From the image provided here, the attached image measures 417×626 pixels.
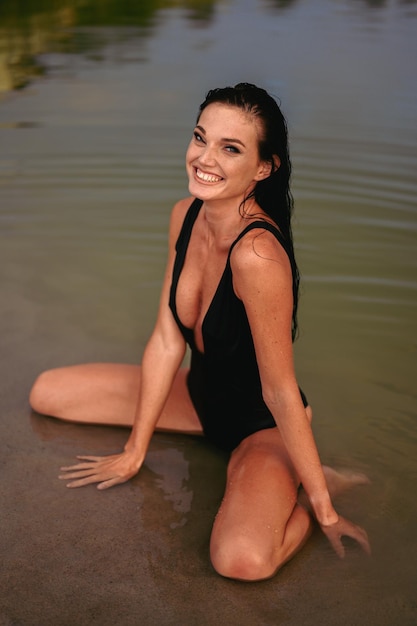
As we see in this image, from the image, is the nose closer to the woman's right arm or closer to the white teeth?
the white teeth

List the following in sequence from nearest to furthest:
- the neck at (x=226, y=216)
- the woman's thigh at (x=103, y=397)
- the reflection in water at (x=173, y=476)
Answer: the neck at (x=226, y=216) → the reflection in water at (x=173, y=476) → the woman's thigh at (x=103, y=397)

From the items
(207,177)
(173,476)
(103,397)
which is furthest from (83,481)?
(207,177)

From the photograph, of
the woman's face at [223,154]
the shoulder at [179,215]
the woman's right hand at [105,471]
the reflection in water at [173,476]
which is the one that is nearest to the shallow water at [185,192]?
the reflection in water at [173,476]

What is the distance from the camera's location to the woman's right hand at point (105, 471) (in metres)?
2.77

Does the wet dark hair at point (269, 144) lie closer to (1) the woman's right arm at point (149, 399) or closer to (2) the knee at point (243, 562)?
(1) the woman's right arm at point (149, 399)

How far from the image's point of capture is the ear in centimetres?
248

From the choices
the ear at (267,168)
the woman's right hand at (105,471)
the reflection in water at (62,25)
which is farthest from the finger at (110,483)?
the reflection in water at (62,25)

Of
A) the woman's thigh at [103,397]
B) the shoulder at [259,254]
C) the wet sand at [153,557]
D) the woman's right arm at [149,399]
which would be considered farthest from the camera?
the woman's thigh at [103,397]

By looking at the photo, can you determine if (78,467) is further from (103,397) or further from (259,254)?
(259,254)

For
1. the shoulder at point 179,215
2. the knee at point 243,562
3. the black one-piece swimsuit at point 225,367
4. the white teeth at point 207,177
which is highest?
the white teeth at point 207,177

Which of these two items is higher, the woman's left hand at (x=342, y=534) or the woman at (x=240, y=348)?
the woman at (x=240, y=348)

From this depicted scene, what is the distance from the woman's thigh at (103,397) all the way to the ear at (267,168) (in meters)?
0.91

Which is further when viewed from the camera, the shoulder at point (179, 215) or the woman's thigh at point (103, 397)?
the woman's thigh at point (103, 397)

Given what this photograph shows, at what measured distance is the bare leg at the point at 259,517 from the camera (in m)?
2.32
